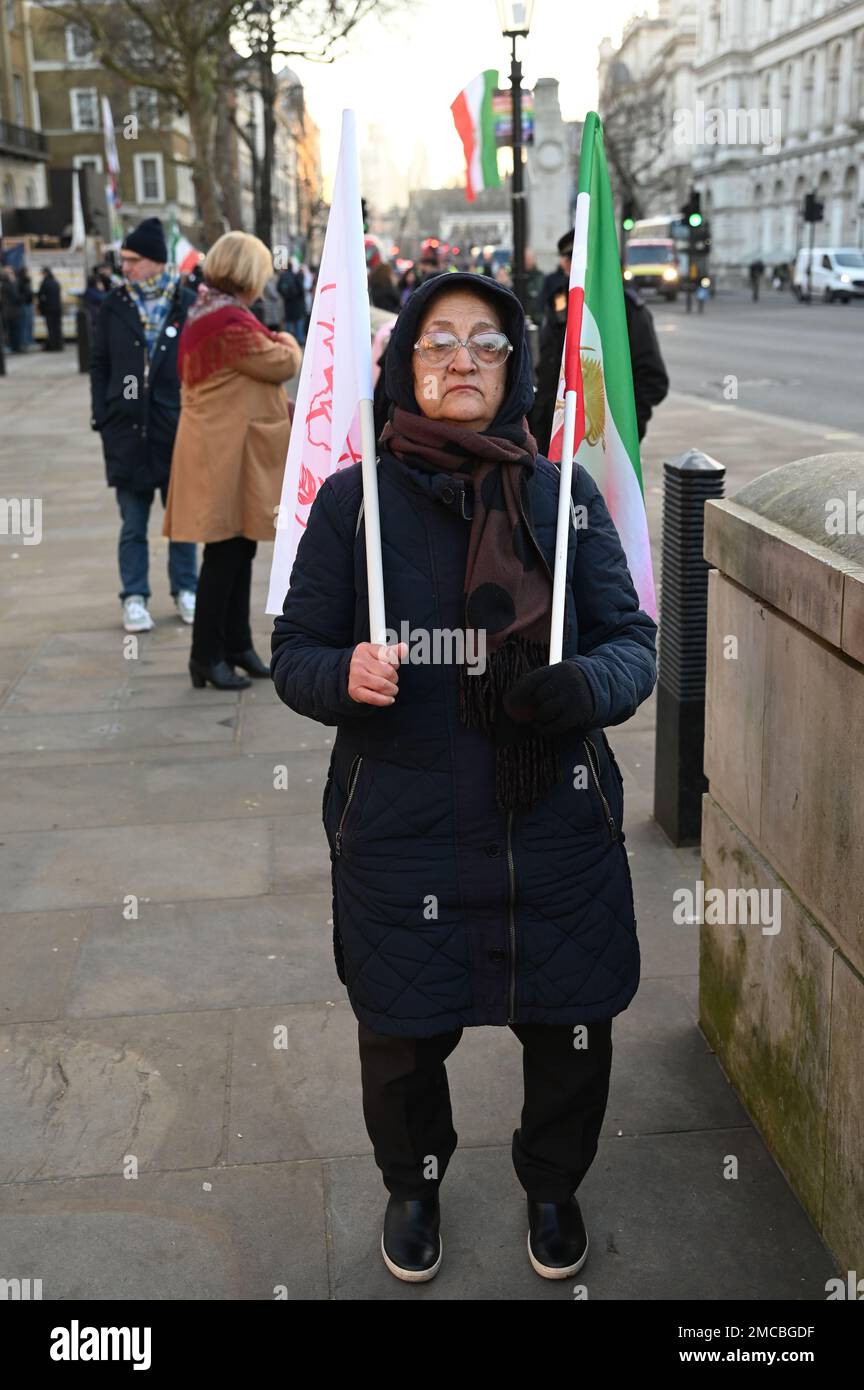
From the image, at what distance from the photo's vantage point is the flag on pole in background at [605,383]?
10.7ft

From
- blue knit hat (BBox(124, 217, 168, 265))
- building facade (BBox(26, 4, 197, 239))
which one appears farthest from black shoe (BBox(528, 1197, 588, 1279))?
building facade (BBox(26, 4, 197, 239))

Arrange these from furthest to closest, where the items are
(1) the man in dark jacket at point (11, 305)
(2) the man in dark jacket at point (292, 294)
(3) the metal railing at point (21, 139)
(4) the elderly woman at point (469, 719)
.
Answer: (3) the metal railing at point (21, 139)
(1) the man in dark jacket at point (11, 305)
(2) the man in dark jacket at point (292, 294)
(4) the elderly woman at point (469, 719)

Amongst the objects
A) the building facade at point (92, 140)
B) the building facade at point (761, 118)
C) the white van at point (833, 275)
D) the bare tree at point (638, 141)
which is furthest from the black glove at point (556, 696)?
the building facade at point (761, 118)

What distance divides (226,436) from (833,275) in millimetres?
44932

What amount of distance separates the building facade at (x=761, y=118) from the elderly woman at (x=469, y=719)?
7448cm

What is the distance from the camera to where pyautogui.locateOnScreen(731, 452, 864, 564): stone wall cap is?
2.76 metres

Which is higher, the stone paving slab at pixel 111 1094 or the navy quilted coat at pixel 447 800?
the navy quilted coat at pixel 447 800

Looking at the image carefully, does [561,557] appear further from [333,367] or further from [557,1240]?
[557,1240]

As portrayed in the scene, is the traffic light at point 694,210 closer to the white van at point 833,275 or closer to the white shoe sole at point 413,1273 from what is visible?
the white van at point 833,275

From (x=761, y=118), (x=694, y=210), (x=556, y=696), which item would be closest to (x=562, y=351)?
(x=556, y=696)

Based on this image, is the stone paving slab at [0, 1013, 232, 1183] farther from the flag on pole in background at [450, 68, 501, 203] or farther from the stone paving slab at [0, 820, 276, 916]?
the flag on pole in background at [450, 68, 501, 203]

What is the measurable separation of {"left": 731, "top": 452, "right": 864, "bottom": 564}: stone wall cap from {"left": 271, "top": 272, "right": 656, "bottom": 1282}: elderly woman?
0.38m

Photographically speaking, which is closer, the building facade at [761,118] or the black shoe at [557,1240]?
the black shoe at [557,1240]

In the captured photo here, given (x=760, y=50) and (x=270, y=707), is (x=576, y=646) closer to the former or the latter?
(x=270, y=707)
